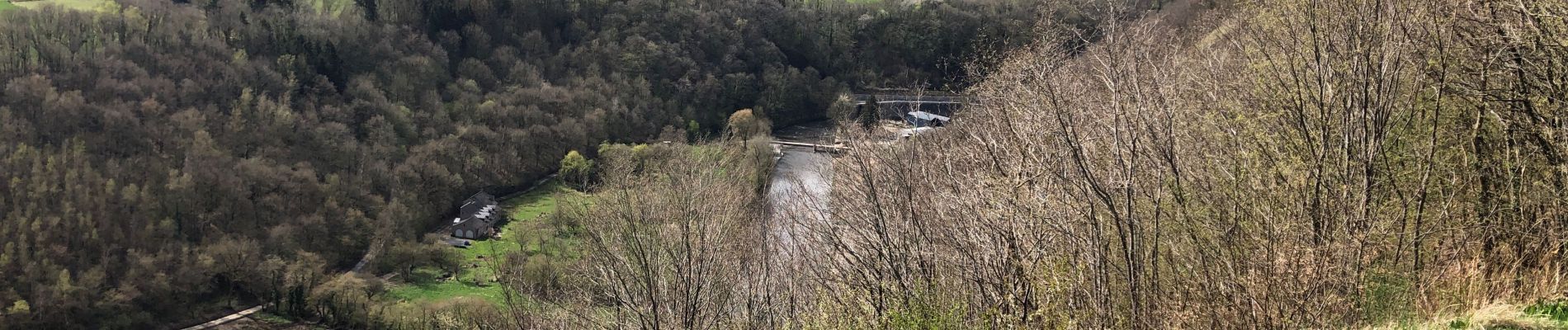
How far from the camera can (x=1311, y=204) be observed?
9578 millimetres

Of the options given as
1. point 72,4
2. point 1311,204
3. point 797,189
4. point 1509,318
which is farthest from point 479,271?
point 1509,318

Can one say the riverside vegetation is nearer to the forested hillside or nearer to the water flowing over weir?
the forested hillside

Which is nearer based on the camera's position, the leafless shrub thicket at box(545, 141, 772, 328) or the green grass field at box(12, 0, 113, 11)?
the leafless shrub thicket at box(545, 141, 772, 328)

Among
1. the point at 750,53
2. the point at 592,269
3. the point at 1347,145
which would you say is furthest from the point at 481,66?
the point at 1347,145

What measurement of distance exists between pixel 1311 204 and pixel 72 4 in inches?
2262

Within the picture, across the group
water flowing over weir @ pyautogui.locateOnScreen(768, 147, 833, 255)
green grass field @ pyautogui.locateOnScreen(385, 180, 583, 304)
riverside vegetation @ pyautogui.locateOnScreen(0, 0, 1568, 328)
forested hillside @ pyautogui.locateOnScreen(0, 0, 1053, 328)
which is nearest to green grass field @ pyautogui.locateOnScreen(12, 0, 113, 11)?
forested hillside @ pyautogui.locateOnScreen(0, 0, 1053, 328)

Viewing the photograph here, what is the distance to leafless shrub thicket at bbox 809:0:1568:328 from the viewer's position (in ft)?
30.7

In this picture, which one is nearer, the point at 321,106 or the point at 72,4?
the point at 321,106

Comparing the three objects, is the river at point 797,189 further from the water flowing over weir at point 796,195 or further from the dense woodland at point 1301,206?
the dense woodland at point 1301,206

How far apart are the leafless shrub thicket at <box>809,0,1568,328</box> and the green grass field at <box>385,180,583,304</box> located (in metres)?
23.7

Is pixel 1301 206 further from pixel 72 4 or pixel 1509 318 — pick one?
pixel 72 4

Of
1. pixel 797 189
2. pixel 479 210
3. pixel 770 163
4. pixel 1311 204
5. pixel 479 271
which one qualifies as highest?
pixel 1311 204

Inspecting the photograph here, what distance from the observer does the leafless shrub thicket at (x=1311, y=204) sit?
9.37 meters

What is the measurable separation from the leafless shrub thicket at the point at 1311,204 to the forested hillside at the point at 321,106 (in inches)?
1189
